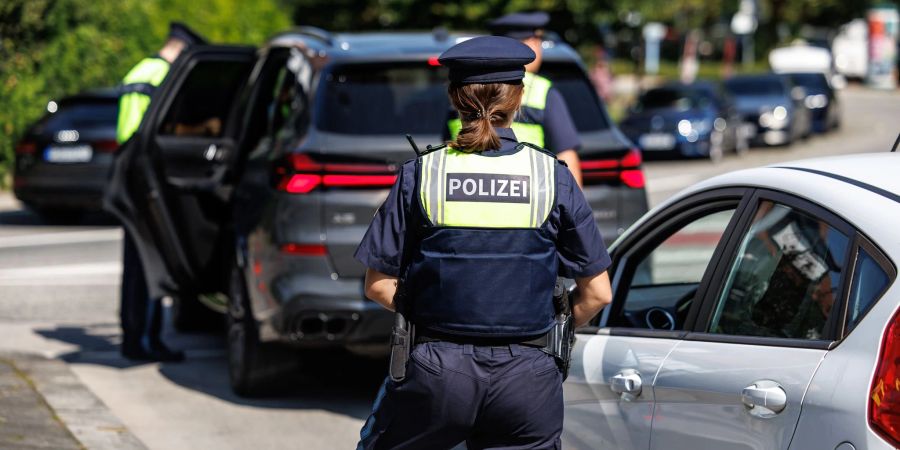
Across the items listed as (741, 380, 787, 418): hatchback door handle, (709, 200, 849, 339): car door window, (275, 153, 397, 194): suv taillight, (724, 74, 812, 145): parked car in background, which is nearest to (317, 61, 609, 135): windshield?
(275, 153, 397, 194): suv taillight

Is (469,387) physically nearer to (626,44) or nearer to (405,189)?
(405,189)

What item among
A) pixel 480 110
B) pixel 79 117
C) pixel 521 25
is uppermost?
pixel 480 110

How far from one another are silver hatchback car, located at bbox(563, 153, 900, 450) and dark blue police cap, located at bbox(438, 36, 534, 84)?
743 mm

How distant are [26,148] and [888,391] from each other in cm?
1497

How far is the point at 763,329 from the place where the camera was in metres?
3.79

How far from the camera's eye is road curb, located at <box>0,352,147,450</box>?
666cm

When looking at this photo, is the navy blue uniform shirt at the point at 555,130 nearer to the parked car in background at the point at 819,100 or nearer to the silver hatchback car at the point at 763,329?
the silver hatchback car at the point at 763,329

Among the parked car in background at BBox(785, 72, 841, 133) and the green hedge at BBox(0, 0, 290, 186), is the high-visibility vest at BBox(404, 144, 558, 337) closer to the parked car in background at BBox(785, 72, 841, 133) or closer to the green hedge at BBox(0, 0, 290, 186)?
the green hedge at BBox(0, 0, 290, 186)

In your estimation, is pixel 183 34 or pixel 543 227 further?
pixel 183 34

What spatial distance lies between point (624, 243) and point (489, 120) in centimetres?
108

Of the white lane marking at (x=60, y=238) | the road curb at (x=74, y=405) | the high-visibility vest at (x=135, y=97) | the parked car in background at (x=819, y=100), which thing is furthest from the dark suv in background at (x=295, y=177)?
the parked car in background at (x=819, y=100)

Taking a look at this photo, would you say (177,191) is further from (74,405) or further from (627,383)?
(627,383)

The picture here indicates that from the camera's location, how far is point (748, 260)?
396cm

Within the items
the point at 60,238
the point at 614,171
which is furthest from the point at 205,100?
the point at 60,238
